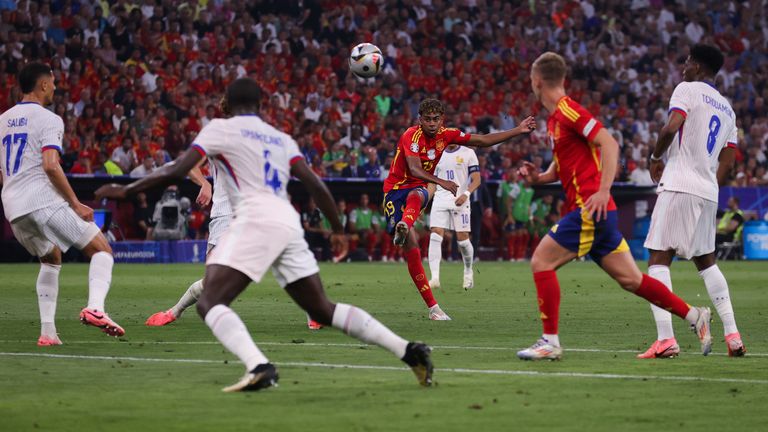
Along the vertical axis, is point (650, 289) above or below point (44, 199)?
below

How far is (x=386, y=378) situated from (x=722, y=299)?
11.7 ft

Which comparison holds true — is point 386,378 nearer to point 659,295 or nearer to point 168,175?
point 168,175

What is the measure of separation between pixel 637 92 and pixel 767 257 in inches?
302

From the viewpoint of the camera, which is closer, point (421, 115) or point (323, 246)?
point (421, 115)

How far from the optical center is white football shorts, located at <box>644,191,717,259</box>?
10391 mm

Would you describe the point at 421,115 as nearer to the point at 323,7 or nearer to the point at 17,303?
the point at 17,303

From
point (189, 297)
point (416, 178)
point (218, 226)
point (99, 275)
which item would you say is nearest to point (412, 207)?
point (416, 178)

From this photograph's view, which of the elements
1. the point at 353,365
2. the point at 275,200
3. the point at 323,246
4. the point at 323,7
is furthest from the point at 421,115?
the point at 323,7

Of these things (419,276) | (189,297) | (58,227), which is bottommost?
(189,297)

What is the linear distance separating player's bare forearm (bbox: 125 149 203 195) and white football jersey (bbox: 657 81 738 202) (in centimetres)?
449

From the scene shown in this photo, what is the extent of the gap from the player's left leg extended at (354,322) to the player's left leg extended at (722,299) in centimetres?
344

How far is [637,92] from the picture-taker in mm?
38500

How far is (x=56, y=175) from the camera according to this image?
10.6 meters

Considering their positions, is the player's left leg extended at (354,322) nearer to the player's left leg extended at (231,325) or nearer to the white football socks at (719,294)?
the player's left leg extended at (231,325)
